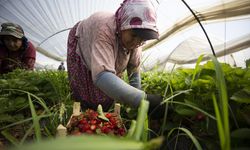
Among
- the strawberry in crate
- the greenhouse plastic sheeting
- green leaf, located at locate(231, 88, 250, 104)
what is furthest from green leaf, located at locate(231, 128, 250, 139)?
the greenhouse plastic sheeting

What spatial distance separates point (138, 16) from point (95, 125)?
0.59 m

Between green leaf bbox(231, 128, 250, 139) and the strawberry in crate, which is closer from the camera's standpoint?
green leaf bbox(231, 128, 250, 139)

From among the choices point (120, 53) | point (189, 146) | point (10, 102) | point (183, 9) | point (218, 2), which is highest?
point (183, 9)

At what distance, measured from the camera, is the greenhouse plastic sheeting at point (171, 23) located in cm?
370

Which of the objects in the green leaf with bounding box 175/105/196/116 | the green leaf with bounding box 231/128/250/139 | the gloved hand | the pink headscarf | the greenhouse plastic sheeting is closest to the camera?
the green leaf with bounding box 231/128/250/139

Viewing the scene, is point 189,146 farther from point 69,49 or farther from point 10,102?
point 69,49

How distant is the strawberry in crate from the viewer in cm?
83

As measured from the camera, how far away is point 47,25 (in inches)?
275

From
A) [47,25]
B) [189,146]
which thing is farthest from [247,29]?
[47,25]

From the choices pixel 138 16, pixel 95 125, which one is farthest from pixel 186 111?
pixel 138 16

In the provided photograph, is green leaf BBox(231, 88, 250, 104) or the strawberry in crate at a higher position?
green leaf BBox(231, 88, 250, 104)

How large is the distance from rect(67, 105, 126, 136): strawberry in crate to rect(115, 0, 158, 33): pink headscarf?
50 cm

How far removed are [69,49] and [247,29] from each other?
2807mm

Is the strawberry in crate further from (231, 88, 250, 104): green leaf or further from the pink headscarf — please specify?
the pink headscarf
